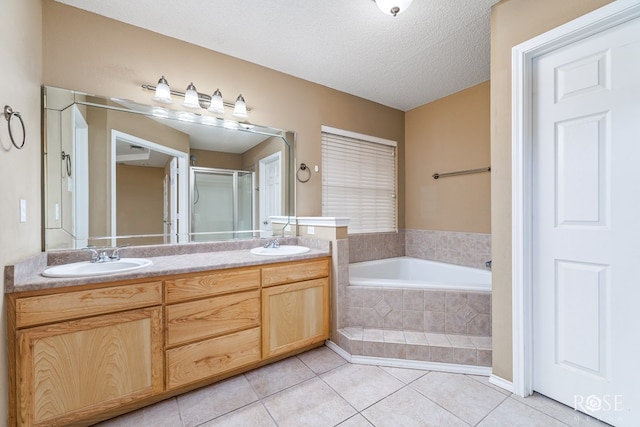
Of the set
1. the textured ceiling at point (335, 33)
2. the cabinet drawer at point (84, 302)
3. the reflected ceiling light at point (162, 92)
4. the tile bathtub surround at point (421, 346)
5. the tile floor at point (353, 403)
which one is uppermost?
the textured ceiling at point (335, 33)

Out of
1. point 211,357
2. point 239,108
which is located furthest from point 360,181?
point 211,357

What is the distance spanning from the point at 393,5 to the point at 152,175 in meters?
2.08

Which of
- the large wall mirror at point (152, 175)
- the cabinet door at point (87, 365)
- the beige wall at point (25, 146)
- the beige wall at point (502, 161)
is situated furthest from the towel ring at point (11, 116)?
the beige wall at point (502, 161)

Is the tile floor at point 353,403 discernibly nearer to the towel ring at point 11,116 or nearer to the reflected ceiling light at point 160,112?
the towel ring at point 11,116

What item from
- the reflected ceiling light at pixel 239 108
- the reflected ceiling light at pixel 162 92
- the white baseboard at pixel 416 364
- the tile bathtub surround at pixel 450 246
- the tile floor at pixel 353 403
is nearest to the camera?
the tile floor at pixel 353 403

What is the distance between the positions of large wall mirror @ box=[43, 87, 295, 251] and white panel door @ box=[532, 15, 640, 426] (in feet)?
6.72

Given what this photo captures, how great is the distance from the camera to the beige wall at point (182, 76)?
176 centimetres

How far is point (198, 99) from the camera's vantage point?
2186 mm

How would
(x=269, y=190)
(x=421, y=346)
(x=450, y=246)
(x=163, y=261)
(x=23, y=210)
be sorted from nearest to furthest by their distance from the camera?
(x=23, y=210) < (x=163, y=261) < (x=421, y=346) < (x=269, y=190) < (x=450, y=246)

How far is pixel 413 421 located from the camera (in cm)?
145

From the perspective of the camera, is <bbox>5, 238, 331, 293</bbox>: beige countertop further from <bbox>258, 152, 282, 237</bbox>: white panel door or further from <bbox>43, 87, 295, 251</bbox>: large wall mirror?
<bbox>258, 152, 282, 237</bbox>: white panel door

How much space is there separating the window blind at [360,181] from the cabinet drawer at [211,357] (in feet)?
5.23

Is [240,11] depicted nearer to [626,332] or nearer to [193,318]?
[193,318]

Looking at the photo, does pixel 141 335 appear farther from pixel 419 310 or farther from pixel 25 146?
pixel 419 310
